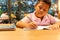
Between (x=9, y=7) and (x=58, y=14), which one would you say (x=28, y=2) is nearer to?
(x=9, y=7)

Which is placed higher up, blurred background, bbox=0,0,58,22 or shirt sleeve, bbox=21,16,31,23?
blurred background, bbox=0,0,58,22

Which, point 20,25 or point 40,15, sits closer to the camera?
point 20,25

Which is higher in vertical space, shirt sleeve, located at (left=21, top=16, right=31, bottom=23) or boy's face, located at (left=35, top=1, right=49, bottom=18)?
boy's face, located at (left=35, top=1, right=49, bottom=18)

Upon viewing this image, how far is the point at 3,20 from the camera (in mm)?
1349

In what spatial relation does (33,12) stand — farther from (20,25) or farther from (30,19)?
(20,25)

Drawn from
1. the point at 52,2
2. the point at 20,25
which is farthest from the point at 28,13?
the point at 52,2

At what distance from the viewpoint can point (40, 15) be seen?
1370 millimetres

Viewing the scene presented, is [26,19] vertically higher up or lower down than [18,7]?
lower down

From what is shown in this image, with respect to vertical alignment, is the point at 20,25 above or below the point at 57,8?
below

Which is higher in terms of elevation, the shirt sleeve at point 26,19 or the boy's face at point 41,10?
the boy's face at point 41,10

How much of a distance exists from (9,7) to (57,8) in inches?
18.5

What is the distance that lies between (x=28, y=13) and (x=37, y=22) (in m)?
0.12

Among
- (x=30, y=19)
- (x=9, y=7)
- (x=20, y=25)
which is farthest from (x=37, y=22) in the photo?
(x=9, y=7)

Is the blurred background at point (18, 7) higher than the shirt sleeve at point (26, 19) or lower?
higher
